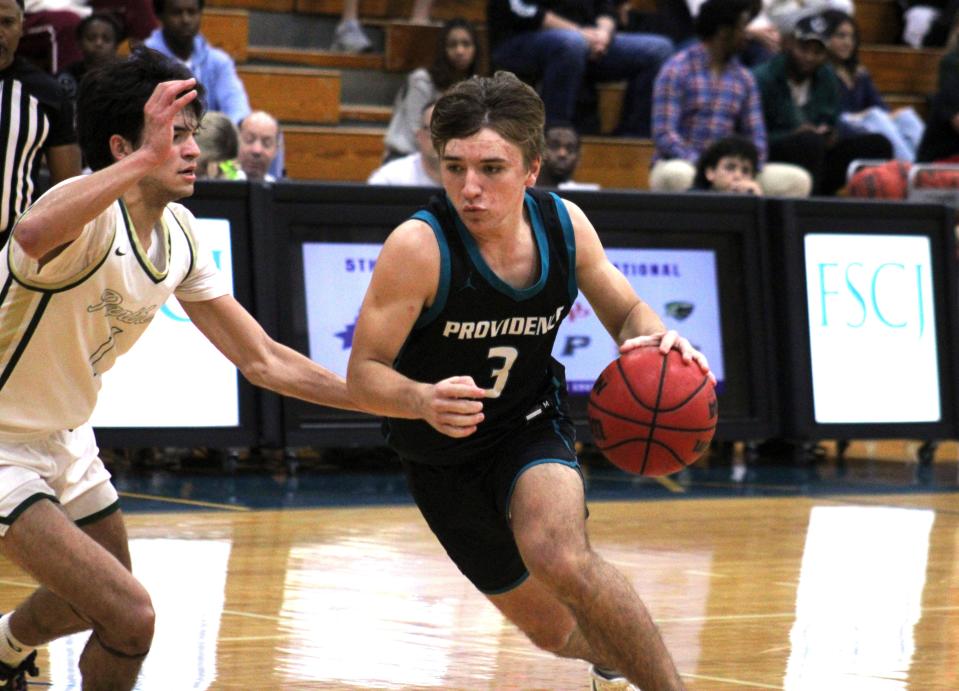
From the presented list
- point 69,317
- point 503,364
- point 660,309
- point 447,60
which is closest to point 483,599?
point 503,364

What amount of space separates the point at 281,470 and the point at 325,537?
2154 millimetres

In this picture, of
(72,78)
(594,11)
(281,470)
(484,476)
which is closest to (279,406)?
(281,470)

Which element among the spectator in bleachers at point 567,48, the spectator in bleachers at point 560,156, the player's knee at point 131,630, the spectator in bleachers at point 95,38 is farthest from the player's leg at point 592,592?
the spectator in bleachers at point 567,48

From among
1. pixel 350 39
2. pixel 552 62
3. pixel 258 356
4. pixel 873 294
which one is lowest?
pixel 873 294

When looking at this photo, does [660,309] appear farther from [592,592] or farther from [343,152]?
[592,592]

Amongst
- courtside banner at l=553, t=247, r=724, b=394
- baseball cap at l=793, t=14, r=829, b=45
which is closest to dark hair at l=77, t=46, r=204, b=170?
courtside banner at l=553, t=247, r=724, b=394

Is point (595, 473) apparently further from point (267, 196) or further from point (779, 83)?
point (779, 83)

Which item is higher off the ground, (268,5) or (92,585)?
(268,5)

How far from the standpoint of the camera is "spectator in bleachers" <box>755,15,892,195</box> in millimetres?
13633

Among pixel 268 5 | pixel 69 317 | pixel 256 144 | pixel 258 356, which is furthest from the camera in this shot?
pixel 268 5

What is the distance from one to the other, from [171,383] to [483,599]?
3.07 meters

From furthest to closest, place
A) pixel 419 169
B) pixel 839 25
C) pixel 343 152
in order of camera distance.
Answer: pixel 839 25 → pixel 343 152 → pixel 419 169

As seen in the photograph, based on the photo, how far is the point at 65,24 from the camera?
11.0 metres

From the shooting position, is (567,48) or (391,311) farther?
(567,48)
